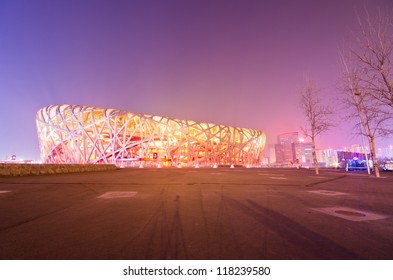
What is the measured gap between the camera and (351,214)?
465 centimetres

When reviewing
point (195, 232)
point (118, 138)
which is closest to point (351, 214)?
point (195, 232)

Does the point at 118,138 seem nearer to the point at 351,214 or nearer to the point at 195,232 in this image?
the point at 195,232

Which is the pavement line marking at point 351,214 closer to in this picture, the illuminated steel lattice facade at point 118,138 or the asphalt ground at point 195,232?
the asphalt ground at point 195,232

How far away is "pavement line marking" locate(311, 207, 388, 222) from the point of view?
4.31 metres

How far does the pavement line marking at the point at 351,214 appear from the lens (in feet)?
14.1

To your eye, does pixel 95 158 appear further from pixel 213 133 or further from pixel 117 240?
pixel 117 240

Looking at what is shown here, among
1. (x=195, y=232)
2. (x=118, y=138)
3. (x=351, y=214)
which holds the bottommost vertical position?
(x=351, y=214)

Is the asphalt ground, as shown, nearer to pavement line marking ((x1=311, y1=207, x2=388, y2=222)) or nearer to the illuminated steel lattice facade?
pavement line marking ((x1=311, y1=207, x2=388, y2=222))

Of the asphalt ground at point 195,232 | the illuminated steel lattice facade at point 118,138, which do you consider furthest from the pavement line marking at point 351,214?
the illuminated steel lattice facade at point 118,138

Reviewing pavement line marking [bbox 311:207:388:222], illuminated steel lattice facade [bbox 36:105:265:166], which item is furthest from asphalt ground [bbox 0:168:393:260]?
illuminated steel lattice facade [bbox 36:105:265:166]

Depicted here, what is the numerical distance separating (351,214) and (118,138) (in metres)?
64.6

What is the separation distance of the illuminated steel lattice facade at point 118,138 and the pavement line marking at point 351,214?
53.1 m

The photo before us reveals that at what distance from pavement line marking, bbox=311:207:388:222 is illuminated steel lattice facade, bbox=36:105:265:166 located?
53141 millimetres
